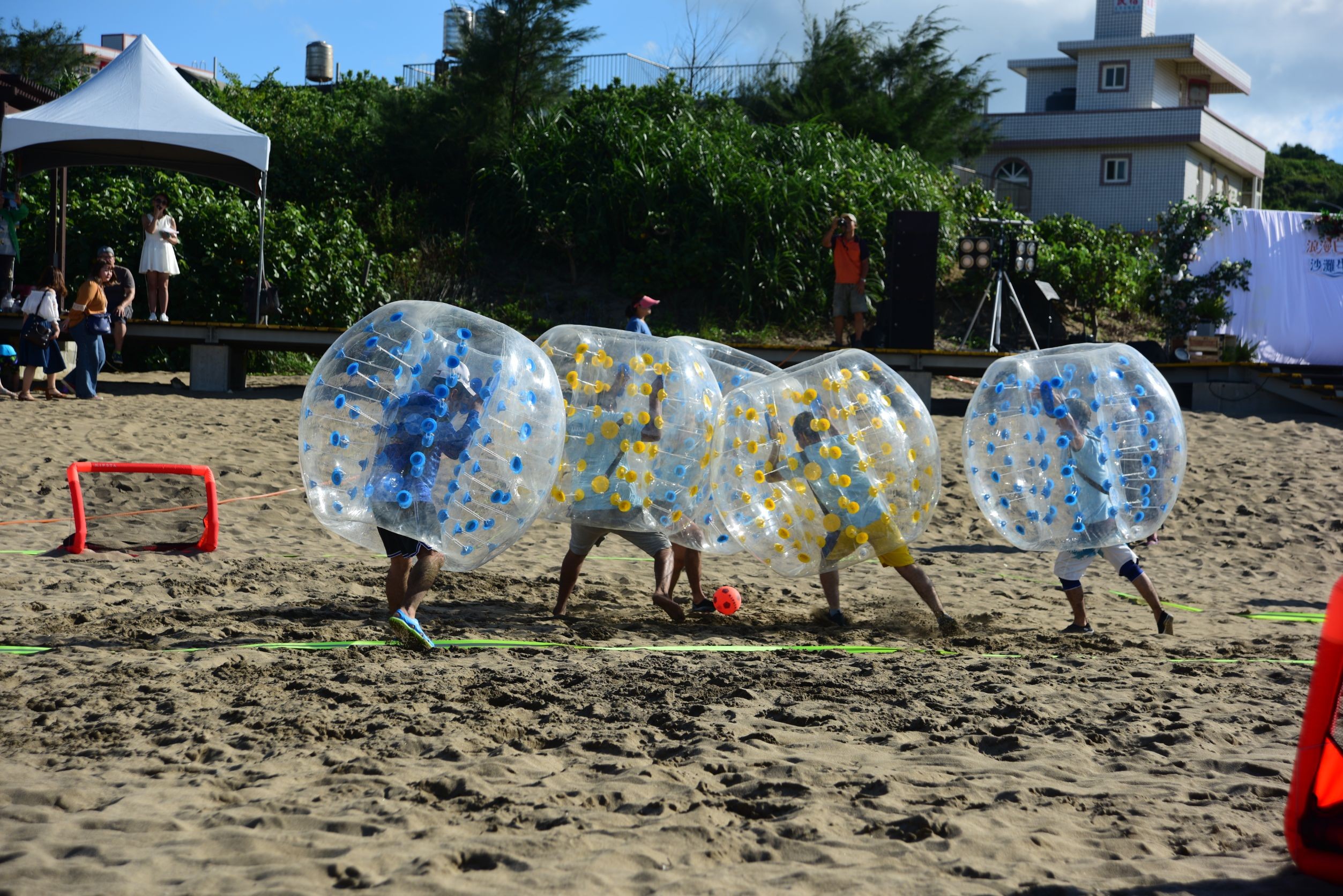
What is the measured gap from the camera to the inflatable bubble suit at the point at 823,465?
601 centimetres

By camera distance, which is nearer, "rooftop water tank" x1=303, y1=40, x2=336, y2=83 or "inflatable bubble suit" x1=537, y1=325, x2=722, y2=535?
"inflatable bubble suit" x1=537, y1=325, x2=722, y2=535

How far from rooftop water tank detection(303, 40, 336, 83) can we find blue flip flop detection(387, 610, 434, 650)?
32072mm

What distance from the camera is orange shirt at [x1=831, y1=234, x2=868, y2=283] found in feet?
49.3

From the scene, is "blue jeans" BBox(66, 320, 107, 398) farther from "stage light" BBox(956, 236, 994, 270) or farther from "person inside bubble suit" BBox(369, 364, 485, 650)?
"stage light" BBox(956, 236, 994, 270)

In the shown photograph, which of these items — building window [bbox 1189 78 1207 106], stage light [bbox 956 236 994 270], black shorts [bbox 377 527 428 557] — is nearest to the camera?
black shorts [bbox 377 527 428 557]

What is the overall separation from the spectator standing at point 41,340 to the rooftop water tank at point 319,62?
932 inches

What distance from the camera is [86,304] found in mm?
12586

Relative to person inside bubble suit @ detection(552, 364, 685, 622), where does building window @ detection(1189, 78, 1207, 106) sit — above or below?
above

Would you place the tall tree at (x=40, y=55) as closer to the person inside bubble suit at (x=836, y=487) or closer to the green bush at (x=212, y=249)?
the green bush at (x=212, y=249)

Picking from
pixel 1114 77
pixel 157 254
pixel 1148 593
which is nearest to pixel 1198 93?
pixel 1114 77

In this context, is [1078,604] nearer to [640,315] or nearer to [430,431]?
[640,315]

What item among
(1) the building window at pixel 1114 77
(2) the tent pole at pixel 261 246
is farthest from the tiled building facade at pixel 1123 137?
(2) the tent pole at pixel 261 246

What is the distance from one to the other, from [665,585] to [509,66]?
17752 millimetres

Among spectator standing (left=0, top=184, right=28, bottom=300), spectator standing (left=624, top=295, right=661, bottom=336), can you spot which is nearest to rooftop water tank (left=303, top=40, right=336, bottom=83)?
spectator standing (left=0, top=184, right=28, bottom=300)
